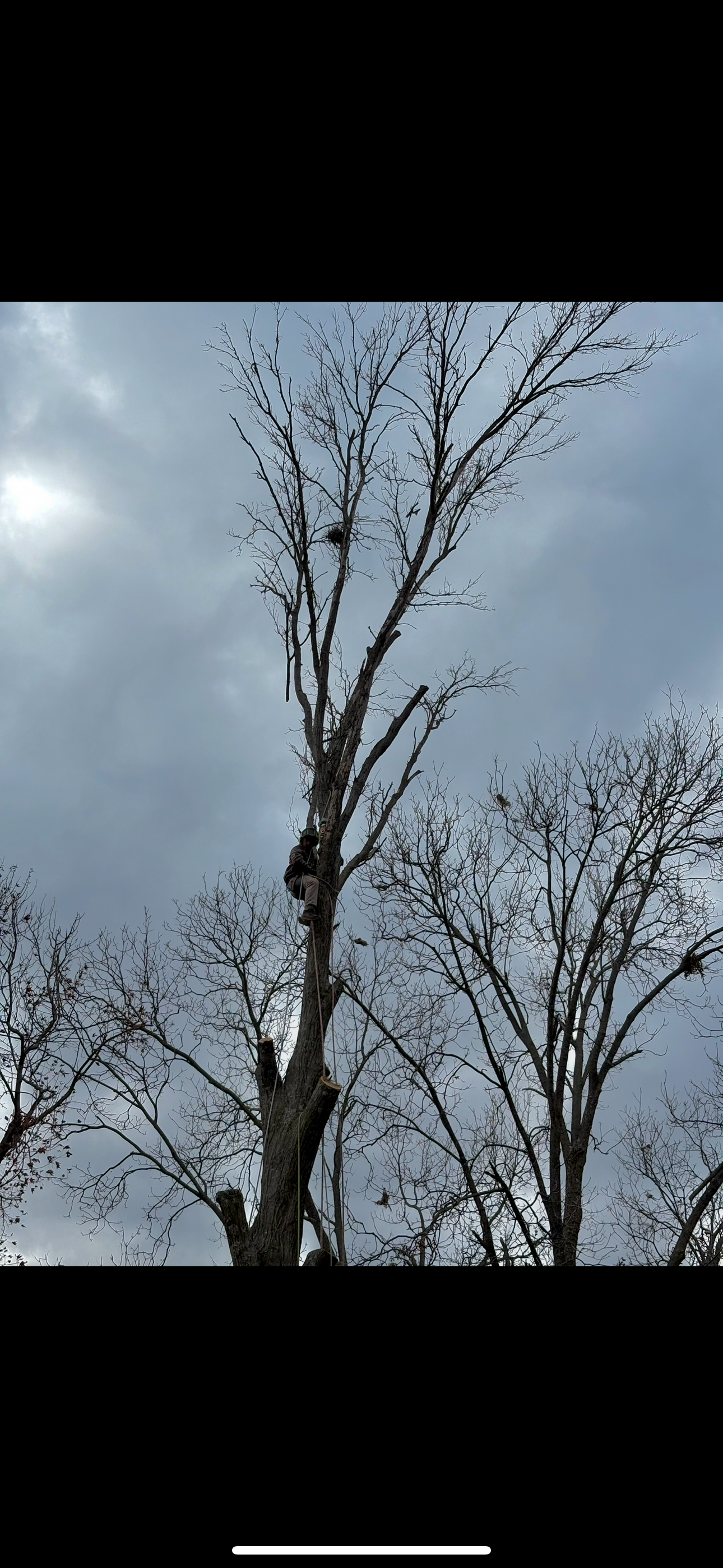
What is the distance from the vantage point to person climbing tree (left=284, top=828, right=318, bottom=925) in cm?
653

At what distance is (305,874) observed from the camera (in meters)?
6.70

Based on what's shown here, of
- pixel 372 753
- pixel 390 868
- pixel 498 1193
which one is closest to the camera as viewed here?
pixel 372 753

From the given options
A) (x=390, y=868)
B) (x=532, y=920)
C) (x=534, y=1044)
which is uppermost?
(x=390, y=868)

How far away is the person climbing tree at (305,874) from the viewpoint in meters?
6.53
